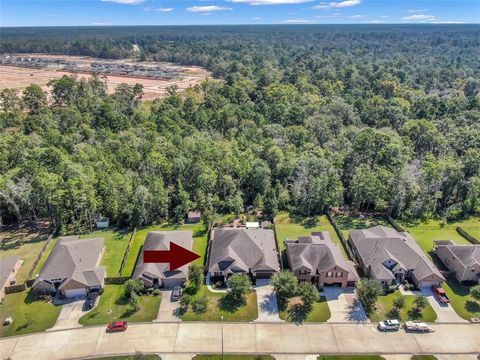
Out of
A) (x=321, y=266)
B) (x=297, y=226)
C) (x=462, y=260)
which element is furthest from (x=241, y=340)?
(x=462, y=260)

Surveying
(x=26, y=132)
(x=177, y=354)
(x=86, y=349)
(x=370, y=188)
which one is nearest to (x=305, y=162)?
(x=370, y=188)

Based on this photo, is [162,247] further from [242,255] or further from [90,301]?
[242,255]

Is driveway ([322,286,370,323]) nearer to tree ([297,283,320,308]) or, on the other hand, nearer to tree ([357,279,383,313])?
tree ([357,279,383,313])

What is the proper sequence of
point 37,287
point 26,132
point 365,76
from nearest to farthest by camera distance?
point 37,287 → point 26,132 → point 365,76

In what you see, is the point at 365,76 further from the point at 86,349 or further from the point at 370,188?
the point at 86,349

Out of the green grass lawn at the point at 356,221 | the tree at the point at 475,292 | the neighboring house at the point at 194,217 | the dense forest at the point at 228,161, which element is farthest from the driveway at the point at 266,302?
the tree at the point at 475,292

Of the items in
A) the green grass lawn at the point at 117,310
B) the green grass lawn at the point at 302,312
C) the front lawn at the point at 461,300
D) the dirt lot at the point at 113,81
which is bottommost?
the front lawn at the point at 461,300

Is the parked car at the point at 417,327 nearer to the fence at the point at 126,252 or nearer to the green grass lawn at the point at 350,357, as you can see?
the green grass lawn at the point at 350,357
